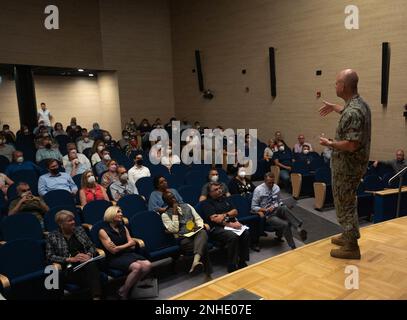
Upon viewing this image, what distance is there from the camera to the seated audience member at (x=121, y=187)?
510cm

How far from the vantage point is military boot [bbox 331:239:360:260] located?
260 cm

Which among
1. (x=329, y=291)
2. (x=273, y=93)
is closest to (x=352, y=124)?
(x=329, y=291)

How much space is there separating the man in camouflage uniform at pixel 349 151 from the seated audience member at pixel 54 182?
12.6 feet

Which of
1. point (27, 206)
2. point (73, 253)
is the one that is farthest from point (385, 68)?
point (27, 206)

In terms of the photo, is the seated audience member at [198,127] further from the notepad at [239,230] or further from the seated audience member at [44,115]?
the notepad at [239,230]

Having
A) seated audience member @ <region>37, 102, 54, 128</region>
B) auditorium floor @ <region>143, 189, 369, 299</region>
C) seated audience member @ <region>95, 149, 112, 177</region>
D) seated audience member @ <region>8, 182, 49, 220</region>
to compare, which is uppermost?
seated audience member @ <region>37, 102, 54, 128</region>

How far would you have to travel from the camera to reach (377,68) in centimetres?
701

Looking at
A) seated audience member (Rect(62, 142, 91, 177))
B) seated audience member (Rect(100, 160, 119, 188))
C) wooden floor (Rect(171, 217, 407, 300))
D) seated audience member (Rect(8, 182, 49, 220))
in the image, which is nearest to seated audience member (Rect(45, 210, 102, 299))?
seated audience member (Rect(8, 182, 49, 220))

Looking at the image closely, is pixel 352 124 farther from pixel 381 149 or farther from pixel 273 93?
pixel 273 93

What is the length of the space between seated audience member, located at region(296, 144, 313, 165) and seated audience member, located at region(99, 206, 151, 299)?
462 cm

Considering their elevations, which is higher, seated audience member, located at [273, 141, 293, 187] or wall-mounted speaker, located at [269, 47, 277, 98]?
wall-mounted speaker, located at [269, 47, 277, 98]

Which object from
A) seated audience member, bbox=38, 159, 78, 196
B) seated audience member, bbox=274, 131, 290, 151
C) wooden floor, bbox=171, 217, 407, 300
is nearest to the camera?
wooden floor, bbox=171, 217, 407, 300

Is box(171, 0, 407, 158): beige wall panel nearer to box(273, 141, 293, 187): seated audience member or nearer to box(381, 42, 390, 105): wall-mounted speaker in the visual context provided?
box(381, 42, 390, 105): wall-mounted speaker

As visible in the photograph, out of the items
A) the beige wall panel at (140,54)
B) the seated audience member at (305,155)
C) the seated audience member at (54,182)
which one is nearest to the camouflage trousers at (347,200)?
the seated audience member at (54,182)
